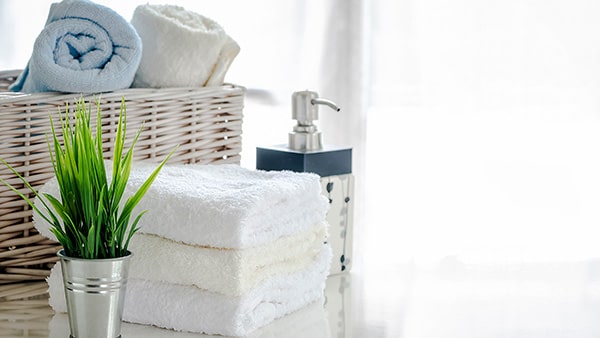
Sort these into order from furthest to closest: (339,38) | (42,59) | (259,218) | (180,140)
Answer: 1. (339,38)
2. (180,140)
3. (42,59)
4. (259,218)

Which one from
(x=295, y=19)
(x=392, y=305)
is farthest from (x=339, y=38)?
(x=392, y=305)

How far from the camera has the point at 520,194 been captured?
141 centimetres

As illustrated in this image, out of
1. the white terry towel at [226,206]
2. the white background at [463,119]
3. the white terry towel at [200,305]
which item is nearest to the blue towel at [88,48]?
the white terry towel at [226,206]

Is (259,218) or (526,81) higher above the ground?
(526,81)

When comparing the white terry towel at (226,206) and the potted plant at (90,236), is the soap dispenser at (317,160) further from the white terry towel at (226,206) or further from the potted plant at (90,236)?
the potted plant at (90,236)

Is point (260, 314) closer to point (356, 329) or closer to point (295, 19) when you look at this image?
point (356, 329)

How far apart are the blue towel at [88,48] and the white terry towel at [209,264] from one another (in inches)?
9.3

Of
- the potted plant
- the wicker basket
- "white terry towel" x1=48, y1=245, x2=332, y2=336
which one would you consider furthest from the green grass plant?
the wicker basket

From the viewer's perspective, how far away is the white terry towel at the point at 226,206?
909mm

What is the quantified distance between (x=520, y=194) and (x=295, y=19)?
0.49 metres

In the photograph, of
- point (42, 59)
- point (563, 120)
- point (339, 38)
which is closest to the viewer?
point (42, 59)

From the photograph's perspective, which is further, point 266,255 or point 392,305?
point 392,305

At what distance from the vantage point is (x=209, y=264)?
919 mm

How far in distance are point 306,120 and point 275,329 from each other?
0.30 meters
